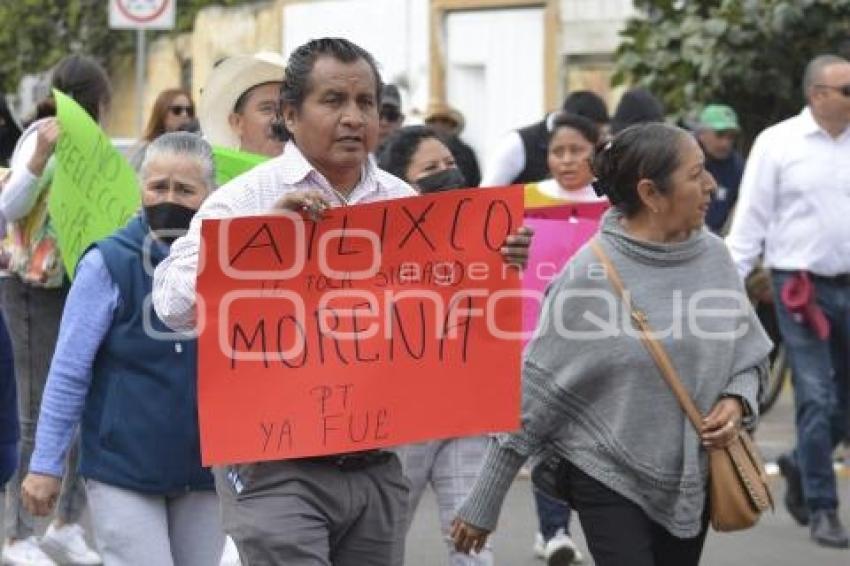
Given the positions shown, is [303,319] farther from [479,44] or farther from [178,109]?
[479,44]

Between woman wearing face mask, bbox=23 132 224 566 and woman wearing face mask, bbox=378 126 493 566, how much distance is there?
1.35m

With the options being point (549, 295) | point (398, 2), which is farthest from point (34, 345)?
point (398, 2)

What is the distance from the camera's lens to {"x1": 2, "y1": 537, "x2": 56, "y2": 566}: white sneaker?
28.1 ft

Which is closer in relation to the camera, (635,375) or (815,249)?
(635,375)

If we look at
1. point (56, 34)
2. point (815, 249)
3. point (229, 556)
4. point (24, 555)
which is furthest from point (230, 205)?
point (56, 34)

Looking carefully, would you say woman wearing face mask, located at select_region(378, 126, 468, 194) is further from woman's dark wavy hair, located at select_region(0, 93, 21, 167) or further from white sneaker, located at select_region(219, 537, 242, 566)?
woman's dark wavy hair, located at select_region(0, 93, 21, 167)

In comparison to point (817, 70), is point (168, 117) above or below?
below

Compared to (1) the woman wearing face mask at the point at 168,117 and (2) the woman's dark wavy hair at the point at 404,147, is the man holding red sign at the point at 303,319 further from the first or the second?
(1) the woman wearing face mask at the point at 168,117

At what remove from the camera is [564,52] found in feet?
63.4

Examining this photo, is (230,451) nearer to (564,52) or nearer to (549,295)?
(549,295)

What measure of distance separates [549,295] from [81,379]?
1213 mm

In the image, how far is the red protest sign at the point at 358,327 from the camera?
4988 mm

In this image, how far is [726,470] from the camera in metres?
5.55

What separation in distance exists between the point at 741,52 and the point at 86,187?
7.64 m
